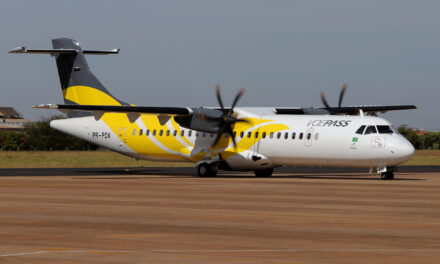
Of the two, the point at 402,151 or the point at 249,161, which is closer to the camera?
the point at 402,151

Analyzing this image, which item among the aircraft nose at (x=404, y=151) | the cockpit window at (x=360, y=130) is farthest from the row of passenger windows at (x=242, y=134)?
the aircraft nose at (x=404, y=151)

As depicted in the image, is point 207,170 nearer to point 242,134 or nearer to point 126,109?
point 242,134

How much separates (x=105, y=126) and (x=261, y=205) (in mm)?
21461

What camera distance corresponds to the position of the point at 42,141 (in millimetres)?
96812

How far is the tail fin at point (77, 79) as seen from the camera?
136ft

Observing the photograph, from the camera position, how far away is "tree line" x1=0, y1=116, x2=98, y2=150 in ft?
310

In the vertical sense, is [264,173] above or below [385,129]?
below

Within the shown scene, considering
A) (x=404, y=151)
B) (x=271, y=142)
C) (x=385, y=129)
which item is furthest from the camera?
(x=271, y=142)

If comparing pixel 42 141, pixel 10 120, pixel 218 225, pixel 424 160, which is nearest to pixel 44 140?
pixel 42 141

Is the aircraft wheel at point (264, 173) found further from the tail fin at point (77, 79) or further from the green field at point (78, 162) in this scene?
the green field at point (78, 162)

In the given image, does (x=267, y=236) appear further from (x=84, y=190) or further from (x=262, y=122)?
(x=262, y=122)

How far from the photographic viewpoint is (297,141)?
114ft

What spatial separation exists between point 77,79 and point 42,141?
56.9m

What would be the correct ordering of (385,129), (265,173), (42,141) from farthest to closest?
(42,141)
(265,173)
(385,129)
